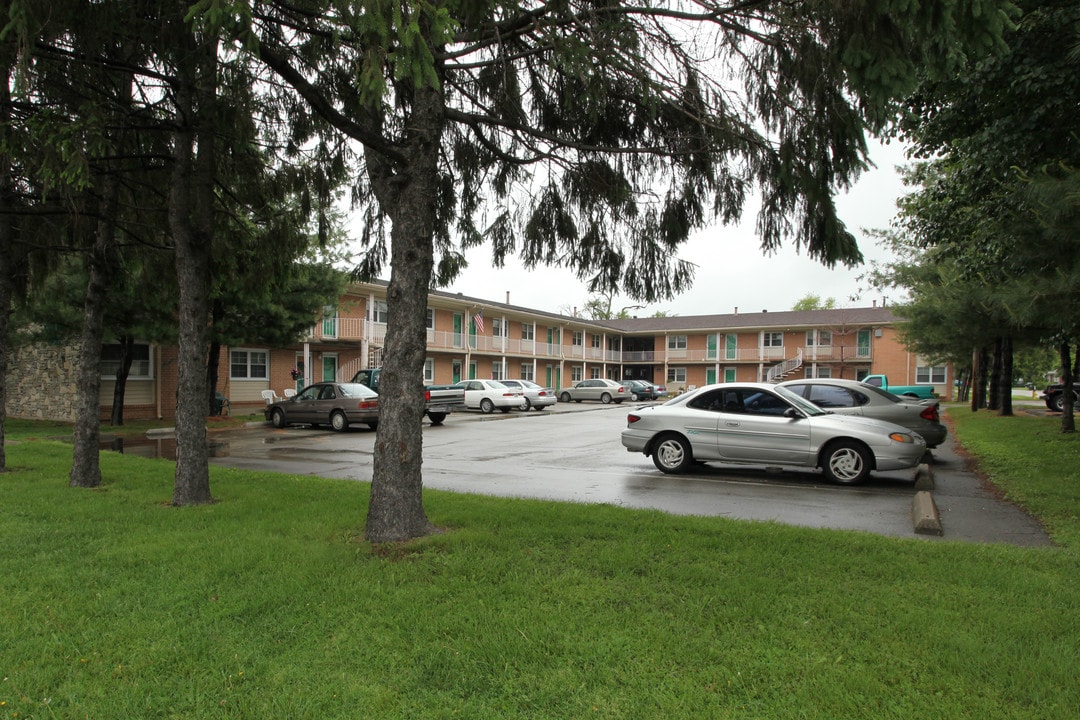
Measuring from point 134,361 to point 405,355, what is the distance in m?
22.0

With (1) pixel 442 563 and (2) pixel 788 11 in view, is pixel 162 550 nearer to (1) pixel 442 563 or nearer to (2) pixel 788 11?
(1) pixel 442 563

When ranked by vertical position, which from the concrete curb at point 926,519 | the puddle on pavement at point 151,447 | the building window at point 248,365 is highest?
the building window at point 248,365

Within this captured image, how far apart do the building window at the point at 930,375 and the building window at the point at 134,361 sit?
46.4 m

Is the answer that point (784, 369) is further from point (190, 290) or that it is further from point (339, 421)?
point (190, 290)

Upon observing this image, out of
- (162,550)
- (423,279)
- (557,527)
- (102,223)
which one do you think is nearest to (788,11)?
(423,279)

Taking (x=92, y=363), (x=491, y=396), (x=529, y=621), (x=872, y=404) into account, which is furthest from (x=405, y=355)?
(x=491, y=396)

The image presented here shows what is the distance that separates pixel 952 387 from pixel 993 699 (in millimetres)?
51492

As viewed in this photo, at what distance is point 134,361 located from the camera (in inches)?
914

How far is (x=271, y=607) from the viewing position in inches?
163

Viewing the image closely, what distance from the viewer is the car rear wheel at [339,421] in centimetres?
1988

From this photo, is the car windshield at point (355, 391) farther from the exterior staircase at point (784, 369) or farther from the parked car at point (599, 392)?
the exterior staircase at point (784, 369)

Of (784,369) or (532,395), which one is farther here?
(784,369)

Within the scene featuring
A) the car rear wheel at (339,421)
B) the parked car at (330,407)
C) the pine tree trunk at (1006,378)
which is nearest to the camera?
the parked car at (330,407)

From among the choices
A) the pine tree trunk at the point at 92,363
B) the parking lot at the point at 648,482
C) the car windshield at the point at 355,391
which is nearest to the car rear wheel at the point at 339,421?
the car windshield at the point at 355,391
